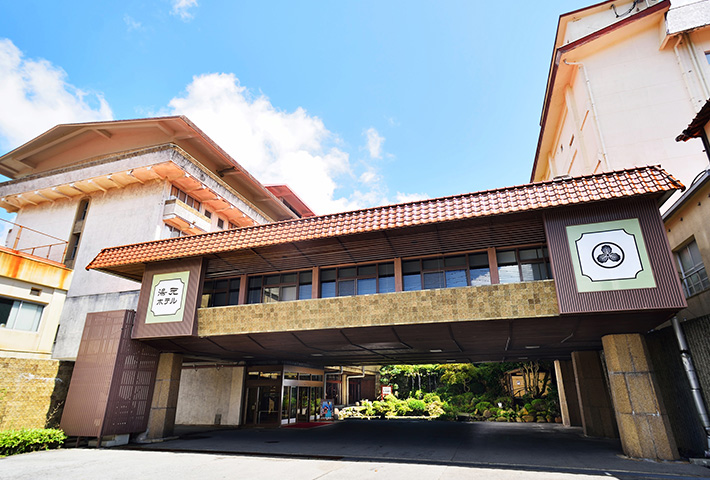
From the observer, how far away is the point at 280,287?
15117 mm

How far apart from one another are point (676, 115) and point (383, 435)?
18.1m

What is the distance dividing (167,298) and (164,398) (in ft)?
15.2

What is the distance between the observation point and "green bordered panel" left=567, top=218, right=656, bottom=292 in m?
10.2

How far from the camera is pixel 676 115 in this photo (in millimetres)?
16438

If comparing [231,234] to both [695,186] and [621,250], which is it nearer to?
[621,250]

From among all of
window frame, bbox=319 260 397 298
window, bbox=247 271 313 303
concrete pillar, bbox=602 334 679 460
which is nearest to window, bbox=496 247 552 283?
concrete pillar, bbox=602 334 679 460

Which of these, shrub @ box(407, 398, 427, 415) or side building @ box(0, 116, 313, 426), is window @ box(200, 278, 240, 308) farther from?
shrub @ box(407, 398, 427, 415)

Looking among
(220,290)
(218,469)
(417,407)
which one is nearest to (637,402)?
(218,469)

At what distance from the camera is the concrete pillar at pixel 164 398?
16.3 meters

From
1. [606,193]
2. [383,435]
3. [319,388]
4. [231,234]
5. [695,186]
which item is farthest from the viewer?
[319,388]

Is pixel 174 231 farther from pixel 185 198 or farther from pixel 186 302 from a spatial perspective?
pixel 186 302

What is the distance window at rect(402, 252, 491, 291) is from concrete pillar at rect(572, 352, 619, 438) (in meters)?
8.33

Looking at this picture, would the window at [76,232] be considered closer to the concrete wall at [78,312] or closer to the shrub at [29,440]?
the concrete wall at [78,312]

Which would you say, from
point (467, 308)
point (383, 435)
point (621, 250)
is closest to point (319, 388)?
point (383, 435)
